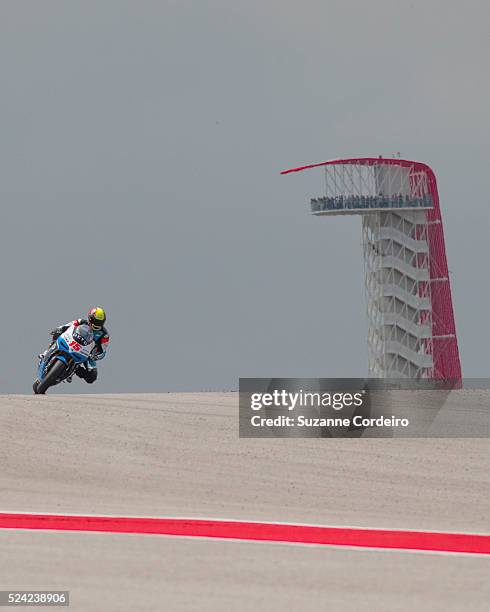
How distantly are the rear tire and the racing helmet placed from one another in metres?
0.88

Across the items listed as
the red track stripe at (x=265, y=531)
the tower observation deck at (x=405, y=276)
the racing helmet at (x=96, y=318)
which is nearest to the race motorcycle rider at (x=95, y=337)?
the racing helmet at (x=96, y=318)

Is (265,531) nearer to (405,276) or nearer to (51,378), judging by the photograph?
(51,378)

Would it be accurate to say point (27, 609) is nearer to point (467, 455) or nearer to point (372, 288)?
point (467, 455)

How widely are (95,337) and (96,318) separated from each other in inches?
13.4

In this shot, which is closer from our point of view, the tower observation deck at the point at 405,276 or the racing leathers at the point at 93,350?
the racing leathers at the point at 93,350

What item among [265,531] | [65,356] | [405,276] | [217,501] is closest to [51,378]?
[65,356]

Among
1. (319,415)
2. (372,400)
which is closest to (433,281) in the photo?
(372,400)

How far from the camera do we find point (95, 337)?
20062 millimetres

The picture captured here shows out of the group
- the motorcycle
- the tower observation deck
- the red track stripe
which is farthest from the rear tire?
the tower observation deck

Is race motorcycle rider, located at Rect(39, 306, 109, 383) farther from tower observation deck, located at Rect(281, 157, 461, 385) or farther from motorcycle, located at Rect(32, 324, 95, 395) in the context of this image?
tower observation deck, located at Rect(281, 157, 461, 385)

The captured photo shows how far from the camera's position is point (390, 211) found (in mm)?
70750

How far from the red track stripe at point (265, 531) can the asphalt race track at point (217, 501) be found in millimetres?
274

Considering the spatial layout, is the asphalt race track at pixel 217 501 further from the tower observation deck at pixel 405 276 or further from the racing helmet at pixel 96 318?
the tower observation deck at pixel 405 276

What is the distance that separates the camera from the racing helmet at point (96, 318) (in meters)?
19.9
